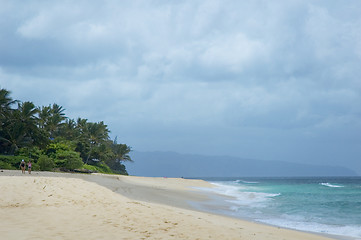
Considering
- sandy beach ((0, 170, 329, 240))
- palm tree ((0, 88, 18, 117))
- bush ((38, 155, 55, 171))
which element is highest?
palm tree ((0, 88, 18, 117))

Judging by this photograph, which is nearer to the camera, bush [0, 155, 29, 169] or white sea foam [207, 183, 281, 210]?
white sea foam [207, 183, 281, 210]

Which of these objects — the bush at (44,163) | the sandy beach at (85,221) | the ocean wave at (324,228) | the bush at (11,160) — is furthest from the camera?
the bush at (44,163)

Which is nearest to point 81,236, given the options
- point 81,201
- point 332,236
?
point 81,201

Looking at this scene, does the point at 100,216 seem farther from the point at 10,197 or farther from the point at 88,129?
the point at 88,129

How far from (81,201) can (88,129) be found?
50.7 metres

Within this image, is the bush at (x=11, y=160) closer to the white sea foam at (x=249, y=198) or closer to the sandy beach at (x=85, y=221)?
the sandy beach at (x=85, y=221)

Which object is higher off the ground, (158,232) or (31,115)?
(31,115)

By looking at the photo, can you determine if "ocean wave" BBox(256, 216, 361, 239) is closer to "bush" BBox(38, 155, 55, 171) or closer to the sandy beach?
the sandy beach

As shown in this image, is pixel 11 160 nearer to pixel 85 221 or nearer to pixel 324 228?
pixel 85 221

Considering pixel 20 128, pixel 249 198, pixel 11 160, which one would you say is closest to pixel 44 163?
pixel 11 160

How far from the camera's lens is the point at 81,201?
12.0 meters

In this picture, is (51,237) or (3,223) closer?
(51,237)

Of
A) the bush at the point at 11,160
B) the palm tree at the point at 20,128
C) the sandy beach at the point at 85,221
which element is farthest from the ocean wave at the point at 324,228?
the palm tree at the point at 20,128

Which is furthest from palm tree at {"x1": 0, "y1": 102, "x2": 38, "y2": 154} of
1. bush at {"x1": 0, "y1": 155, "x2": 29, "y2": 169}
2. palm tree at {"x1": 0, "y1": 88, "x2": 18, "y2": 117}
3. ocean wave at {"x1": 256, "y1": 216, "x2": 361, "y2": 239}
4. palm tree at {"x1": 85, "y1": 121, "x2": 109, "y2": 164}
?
ocean wave at {"x1": 256, "y1": 216, "x2": 361, "y2": 239}
